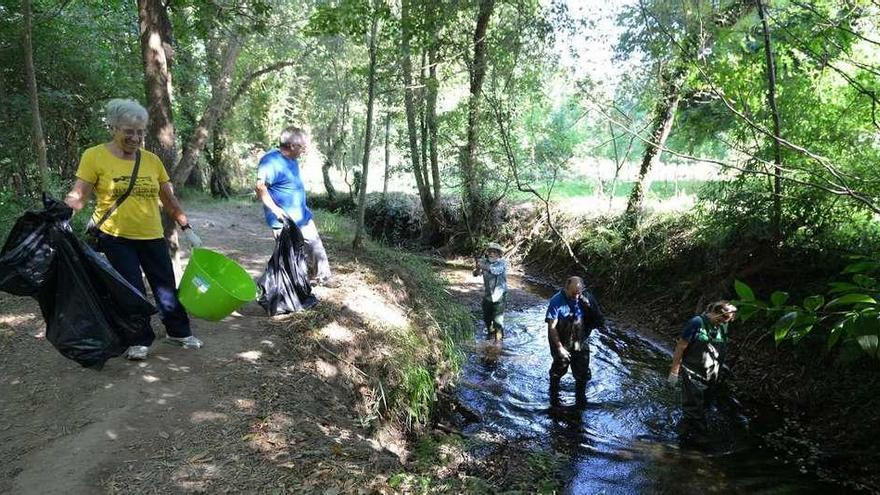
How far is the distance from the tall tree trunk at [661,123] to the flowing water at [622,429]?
12.9 ft

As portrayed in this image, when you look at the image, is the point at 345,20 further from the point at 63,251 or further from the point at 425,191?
the point at 425,191

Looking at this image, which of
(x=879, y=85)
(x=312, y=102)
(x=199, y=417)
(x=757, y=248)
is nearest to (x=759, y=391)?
(x=757, y=248)

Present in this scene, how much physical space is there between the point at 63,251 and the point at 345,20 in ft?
15.8

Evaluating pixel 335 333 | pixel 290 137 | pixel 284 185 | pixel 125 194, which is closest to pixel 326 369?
pixel 335 333

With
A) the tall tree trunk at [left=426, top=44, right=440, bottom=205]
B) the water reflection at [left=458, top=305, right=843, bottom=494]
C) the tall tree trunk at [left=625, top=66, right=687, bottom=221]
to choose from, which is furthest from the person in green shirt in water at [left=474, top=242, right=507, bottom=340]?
the tall tree trunk at [left=426, top=44, right=440, bottom=205]

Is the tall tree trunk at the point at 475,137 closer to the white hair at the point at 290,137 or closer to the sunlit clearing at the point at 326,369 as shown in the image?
the white hair at the point at 290,137

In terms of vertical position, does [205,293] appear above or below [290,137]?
below

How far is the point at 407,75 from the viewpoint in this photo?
11562 millimetres

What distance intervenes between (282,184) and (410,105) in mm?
8556

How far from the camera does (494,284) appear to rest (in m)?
7.30

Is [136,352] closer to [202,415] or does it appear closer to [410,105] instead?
[202,415]

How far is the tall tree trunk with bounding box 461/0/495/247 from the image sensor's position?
11.4 meters

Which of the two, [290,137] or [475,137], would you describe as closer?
[290,137]

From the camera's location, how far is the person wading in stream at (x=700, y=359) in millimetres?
5285
